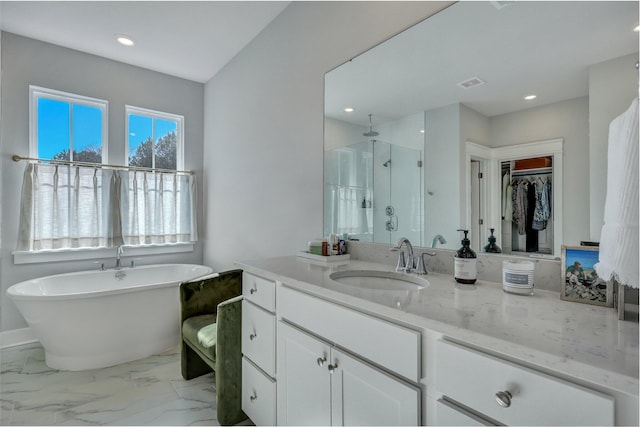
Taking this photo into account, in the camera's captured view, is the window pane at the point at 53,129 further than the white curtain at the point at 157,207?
No

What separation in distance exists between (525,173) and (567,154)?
13 centimetres

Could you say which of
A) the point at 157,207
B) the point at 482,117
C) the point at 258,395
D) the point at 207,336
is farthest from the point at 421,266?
the point at 157,207

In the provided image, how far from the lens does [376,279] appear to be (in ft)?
4.81

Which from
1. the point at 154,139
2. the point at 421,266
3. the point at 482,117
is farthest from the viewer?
the point at 154,139

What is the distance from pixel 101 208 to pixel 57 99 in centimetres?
113

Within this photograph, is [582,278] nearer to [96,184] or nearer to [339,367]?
[339,367]

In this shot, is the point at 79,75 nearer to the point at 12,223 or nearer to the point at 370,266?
the point at 12,223

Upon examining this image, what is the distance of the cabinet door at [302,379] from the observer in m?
1.11

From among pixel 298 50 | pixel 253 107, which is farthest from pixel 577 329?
pixel 253 107

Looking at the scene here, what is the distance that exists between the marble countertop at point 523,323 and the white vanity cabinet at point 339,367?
6cm

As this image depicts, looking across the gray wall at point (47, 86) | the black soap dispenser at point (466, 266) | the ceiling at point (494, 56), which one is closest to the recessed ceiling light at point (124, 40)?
the gray wall at point (47, 86)

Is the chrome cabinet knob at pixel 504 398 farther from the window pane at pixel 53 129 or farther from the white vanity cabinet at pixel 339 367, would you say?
the window pane at pixel 53 129

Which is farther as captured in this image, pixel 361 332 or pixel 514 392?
pixel 361 332

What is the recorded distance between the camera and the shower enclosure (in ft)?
5.07
